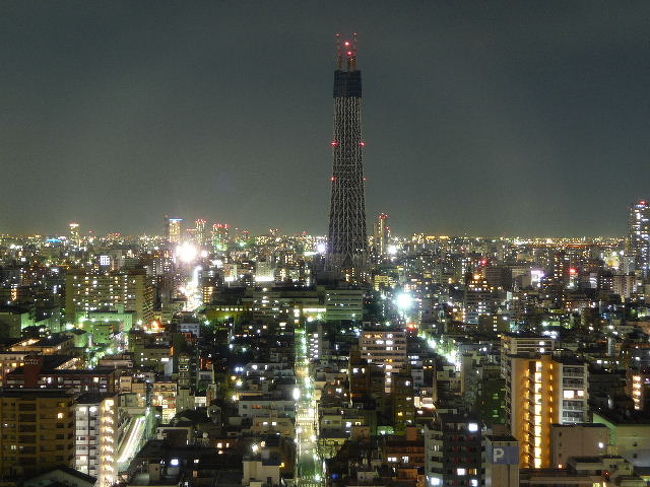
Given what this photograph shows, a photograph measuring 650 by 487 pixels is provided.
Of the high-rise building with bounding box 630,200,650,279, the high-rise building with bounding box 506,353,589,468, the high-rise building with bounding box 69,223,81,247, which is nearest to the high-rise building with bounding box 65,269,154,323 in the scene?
the high-rise building with bounding box 506,353,589,468

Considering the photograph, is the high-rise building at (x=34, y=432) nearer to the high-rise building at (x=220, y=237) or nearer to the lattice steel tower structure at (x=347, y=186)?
the lattice steel tower structure at (x=347, y=186)

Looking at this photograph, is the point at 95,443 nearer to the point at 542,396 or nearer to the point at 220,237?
the point at 542,396

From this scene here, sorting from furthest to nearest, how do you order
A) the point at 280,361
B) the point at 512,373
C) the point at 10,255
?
the point at 10,255, the point at 280,361, the point at 512,373

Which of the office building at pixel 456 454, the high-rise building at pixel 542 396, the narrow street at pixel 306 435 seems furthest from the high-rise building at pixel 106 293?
the office building at pixel 456 454

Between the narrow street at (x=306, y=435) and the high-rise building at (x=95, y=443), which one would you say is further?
the high-rise building at (x=95, y=443)

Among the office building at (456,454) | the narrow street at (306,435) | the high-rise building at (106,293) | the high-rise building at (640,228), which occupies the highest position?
the high-rise building at (640,228)

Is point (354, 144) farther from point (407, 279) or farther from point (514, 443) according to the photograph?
point (514, 443)

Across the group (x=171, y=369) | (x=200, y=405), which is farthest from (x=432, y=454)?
(x=171, y=369)
